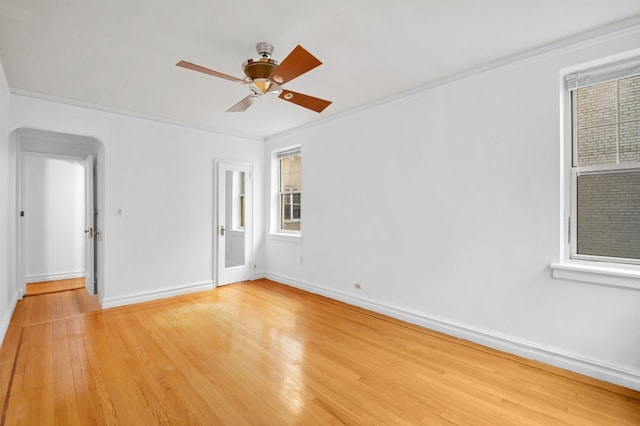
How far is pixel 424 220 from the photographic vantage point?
11.4 feet

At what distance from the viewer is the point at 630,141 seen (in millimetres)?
2453

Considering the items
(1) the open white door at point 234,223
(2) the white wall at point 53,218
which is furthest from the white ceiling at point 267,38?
(2) the white wall at point 53,218

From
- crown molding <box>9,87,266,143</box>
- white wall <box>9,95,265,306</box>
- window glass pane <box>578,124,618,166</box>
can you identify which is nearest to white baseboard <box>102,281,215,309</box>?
white wall <box>9,95,265,306</box>

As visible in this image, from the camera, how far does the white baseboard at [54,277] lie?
5601 millimetres

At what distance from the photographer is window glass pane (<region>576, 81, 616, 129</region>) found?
8.30 ft

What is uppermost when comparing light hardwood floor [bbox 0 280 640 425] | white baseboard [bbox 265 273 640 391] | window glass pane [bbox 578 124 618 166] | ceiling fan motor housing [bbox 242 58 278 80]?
ceiling fan motor housing [bbox 242 58 278 80]

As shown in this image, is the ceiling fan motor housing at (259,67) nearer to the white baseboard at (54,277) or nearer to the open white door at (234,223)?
the open white door at (234,223)

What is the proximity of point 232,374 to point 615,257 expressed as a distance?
3171mm

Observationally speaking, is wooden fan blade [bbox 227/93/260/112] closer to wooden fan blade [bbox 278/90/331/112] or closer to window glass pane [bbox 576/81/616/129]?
wooden fan blade [bbox 278/90/331/112]

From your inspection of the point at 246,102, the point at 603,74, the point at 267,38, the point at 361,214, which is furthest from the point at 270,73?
the point at 603,74

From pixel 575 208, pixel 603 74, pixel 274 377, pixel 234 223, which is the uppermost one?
pixel 603 74

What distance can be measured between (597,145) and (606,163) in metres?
0.16

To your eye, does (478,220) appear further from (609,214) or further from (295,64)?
(295,64)

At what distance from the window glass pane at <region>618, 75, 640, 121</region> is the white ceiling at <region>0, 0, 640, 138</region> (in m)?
0.48
